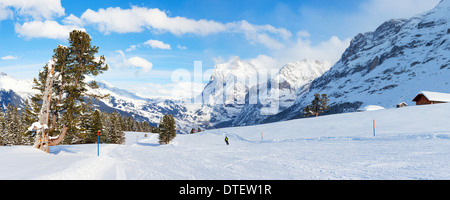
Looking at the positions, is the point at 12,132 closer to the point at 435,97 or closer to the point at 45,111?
the point at 45,111

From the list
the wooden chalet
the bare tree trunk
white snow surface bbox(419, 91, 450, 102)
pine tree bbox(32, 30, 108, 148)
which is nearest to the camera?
the bare tree trunk

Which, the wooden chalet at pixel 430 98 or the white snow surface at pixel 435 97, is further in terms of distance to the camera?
the white snow surface at pixel 435 97

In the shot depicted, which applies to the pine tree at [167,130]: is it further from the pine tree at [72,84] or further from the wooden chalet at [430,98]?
the wooden chalet at [430,98]

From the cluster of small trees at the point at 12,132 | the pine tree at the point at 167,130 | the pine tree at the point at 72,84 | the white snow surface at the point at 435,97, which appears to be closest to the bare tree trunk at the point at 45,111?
the pine tree at the point at 72,84

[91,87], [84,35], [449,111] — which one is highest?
[84,35]

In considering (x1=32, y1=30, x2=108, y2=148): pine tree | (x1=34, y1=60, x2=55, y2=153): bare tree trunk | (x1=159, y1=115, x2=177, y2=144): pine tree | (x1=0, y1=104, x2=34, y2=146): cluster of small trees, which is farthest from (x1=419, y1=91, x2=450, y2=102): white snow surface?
(x1=0, y1=104, x2=34, y2=146): cluster of small trees

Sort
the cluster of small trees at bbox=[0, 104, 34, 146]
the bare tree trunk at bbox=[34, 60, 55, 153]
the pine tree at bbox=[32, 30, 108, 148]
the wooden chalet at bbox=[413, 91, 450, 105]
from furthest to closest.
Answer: the wooden chalet at bbox=[413, 91, 450, 105] → the cluster of small trees at bbox=[0, 104, 34, 146] → the pine tree at bbox=[32, 30, 108, 148] → the bare tree trunk at bbox=[34, 60, 55, 153]

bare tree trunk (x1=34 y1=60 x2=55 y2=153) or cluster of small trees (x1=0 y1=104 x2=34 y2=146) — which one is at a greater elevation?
bare tree trunk (x1=34 y1=60 x2=55 y2=153)

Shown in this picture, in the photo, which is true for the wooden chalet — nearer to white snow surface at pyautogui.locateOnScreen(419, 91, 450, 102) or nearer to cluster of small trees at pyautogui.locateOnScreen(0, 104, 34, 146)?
white snow surface at pyautogui.locateOnScreen(419, 91, 450, 102)
